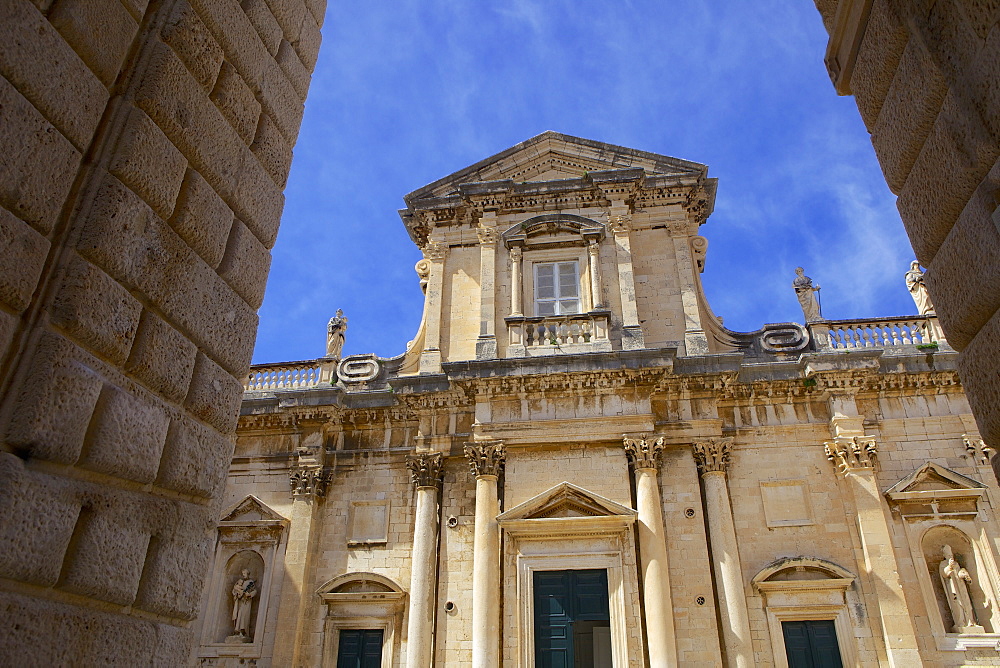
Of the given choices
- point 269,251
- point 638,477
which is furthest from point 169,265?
point 638,477

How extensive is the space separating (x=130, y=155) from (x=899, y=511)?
45.8 ft

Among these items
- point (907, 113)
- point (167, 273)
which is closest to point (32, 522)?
point (167, 273)

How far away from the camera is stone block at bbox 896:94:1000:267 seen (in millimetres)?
3125

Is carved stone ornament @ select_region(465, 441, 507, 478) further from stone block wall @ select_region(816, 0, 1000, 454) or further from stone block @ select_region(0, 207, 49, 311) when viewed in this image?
stone block @ select_region(0, 207, 49, 311)

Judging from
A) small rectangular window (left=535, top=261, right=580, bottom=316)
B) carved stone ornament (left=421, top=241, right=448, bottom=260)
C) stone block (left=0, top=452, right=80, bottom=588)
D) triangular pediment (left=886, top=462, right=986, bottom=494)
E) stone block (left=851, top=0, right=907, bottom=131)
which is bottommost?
stone block (left=0, top=452, right=80, bottom=588)

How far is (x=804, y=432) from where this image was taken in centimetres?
1421

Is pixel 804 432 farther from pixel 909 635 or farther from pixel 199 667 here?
pixel 199 667

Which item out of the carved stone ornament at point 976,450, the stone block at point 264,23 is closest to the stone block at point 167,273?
the stone block at point 264,23

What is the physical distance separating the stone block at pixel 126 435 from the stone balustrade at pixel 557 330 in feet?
38.1

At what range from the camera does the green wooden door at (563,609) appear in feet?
41.1

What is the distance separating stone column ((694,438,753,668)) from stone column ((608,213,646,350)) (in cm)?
249

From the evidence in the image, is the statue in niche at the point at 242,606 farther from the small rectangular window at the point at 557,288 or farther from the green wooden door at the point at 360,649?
the small rectangular window at the point at 557,288

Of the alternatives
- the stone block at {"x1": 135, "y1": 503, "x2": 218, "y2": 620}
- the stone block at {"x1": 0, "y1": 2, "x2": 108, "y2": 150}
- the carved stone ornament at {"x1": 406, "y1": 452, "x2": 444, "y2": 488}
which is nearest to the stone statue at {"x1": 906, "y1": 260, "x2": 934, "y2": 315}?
the carved stone ornament at {"x1": 406, "y1": 452, "x2": 444, "y2": 488}

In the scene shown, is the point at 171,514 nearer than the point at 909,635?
Yes
